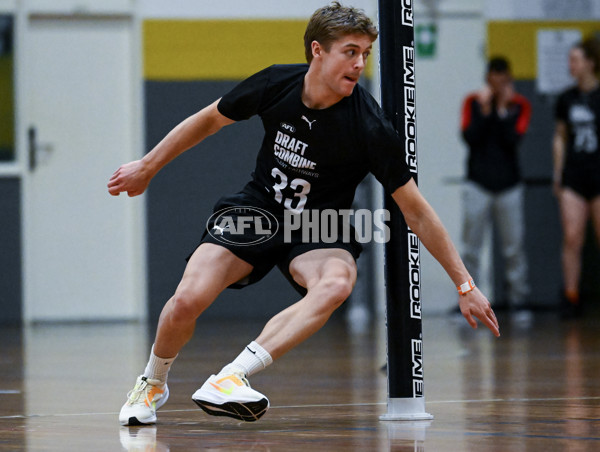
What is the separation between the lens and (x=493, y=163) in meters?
8.38

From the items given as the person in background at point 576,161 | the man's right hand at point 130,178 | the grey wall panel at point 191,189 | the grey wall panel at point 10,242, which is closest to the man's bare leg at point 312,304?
the man's right hand at point 130,178

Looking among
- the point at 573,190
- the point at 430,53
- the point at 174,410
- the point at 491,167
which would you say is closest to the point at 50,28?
the point at 430,53

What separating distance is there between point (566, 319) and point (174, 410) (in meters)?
5.01

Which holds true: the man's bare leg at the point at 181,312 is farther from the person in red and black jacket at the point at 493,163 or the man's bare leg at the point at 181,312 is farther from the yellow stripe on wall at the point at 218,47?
the yellow stripe on wall at the point at 218,47

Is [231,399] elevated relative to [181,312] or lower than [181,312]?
lower

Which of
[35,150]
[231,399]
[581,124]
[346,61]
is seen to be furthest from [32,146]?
[231,399]

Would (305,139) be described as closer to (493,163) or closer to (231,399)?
(231,399)

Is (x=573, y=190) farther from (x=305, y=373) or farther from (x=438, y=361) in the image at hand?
(x=305, y=373)

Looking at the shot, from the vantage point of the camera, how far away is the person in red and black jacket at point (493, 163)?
8234 millimetres

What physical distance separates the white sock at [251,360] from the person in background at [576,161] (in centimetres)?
532

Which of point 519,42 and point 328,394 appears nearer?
point 328,394

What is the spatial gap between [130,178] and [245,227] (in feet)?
1.26

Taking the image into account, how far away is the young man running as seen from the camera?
3.11 metres

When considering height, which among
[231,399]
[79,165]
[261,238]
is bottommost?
[231,399]
